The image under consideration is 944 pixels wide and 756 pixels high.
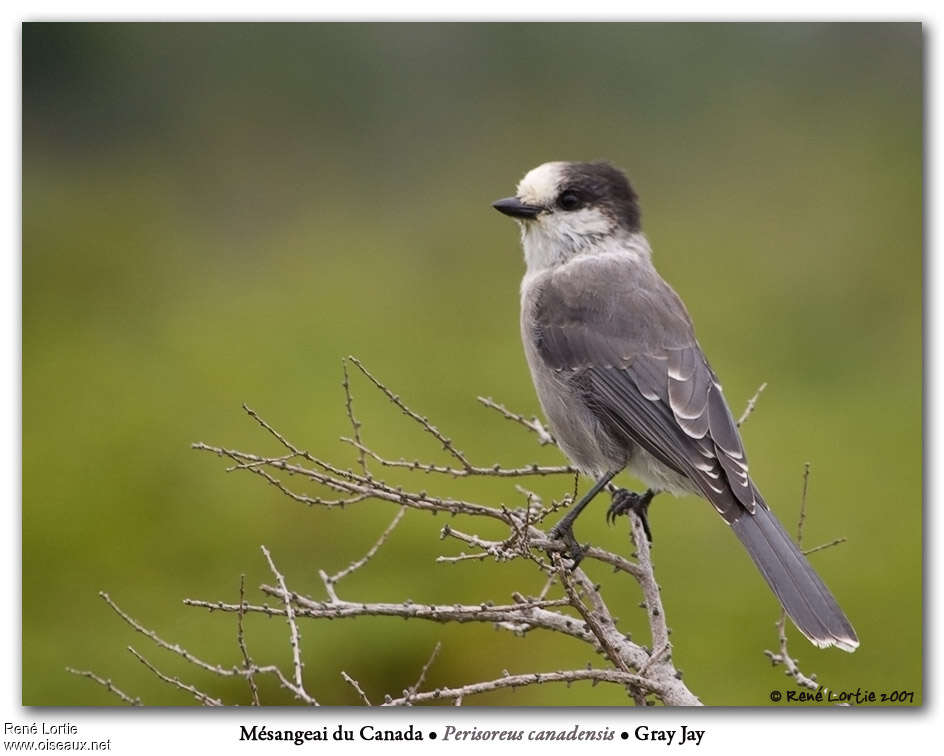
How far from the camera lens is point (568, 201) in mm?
3748

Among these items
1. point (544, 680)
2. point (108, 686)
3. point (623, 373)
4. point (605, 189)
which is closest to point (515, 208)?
point (605, 189)

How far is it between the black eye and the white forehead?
1.0 inches

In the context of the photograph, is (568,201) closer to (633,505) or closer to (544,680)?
(633,505)

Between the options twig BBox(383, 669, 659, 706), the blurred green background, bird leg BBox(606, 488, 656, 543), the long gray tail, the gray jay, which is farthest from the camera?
the blurred green background

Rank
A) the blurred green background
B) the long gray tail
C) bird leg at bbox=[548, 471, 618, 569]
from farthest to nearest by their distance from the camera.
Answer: the blurred green background, bird leg at bbox=[548, 471, 618, 569], the long gray tail

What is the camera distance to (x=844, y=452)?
419 centimetres

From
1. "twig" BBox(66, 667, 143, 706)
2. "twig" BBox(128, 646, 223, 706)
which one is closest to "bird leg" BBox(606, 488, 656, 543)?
"twig" BBox(128, 646, 223, 706)

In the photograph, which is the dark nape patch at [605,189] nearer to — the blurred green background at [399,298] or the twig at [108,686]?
the blurred green background at [399,298]

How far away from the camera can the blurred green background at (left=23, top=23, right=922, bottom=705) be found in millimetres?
3721

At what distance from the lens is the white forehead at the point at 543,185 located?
12.2ft

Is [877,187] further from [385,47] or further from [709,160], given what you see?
[385,47]

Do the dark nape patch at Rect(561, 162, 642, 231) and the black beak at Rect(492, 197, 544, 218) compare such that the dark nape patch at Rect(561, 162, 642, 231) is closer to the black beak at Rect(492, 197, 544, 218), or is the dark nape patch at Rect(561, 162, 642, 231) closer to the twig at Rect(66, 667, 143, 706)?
the black beak at Rect(492, 197, 544, 218)

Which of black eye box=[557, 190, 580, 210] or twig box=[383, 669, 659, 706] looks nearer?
twig box=[383, 669, 659, 706]

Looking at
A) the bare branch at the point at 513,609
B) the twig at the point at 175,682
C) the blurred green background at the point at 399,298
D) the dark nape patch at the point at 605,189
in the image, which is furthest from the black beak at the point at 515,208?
the twig at the point at 175,682
